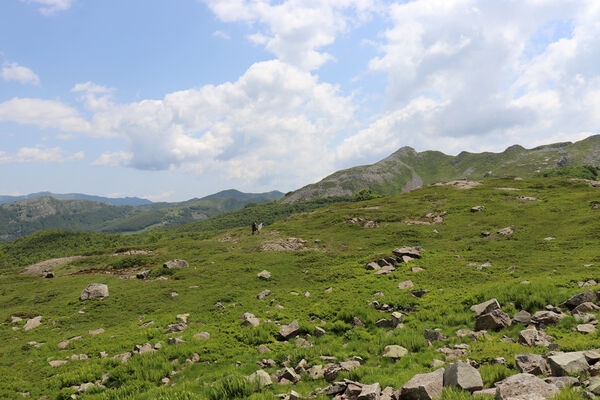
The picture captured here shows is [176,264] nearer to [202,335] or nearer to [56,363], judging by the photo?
[56,363]

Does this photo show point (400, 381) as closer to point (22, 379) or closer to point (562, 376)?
point (562, 376)

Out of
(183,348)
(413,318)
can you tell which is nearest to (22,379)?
(183,348)

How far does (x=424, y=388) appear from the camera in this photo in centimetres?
808

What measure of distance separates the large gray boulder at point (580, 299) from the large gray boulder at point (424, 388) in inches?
479

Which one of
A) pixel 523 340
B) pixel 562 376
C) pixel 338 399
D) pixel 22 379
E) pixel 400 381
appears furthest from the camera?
pixel 22 379

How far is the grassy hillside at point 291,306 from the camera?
12.4 meters

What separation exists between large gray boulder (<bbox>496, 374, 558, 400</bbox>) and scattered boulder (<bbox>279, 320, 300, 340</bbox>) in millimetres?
11751

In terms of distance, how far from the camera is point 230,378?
427 inches

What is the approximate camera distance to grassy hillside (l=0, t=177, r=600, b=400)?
12.4 m

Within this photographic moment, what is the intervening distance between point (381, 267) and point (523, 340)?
17.7m

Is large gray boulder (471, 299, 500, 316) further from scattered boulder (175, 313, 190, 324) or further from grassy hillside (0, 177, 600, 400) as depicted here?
scattered boulder (175, 313, 190, 324)

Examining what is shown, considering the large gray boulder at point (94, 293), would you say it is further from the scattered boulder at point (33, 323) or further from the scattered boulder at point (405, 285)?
the scattered boulder at point (405, 285)

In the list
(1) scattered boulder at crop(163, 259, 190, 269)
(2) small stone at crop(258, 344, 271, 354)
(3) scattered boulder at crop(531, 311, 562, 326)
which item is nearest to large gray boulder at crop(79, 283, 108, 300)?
(1) scattered boulder at crop(163, 259, 190, 269)

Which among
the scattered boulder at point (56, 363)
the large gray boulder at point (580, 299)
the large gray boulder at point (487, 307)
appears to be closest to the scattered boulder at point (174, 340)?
the scattered boulder at point (56, 363)
